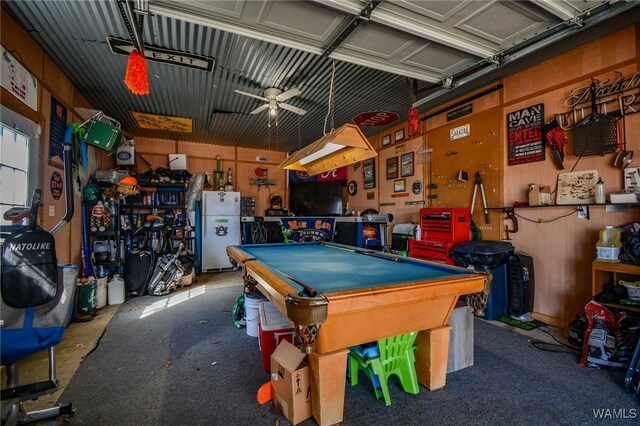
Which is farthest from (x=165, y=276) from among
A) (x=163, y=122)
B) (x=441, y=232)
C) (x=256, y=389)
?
(x=441, y=232)

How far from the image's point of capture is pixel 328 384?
1.56 meters

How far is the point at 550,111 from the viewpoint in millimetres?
3160

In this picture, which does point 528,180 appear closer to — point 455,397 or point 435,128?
point 435,128

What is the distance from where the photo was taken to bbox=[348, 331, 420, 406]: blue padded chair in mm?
1809

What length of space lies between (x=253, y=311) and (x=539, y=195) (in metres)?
3.38

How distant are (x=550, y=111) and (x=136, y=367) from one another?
4.84 meters

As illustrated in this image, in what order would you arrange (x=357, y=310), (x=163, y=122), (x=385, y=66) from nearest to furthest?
1. (x=357, y=310)
2. (x=385, y=66)
3. (x=163, y=122)

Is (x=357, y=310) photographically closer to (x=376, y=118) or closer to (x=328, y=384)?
(x=328, y=384)

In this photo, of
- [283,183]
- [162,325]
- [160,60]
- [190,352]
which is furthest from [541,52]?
[283,183]

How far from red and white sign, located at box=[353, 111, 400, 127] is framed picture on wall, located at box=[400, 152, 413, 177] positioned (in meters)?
0.70

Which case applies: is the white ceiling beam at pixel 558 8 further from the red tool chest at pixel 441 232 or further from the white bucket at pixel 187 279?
the white bucket at pixel 187 279

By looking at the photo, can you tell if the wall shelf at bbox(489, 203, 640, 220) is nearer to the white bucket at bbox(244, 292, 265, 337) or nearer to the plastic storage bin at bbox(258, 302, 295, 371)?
the plastic storage bin at bbox(258, 302, 295, 371)

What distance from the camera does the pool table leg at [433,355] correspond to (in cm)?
190

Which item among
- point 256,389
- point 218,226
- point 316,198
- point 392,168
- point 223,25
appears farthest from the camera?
point 316,198
